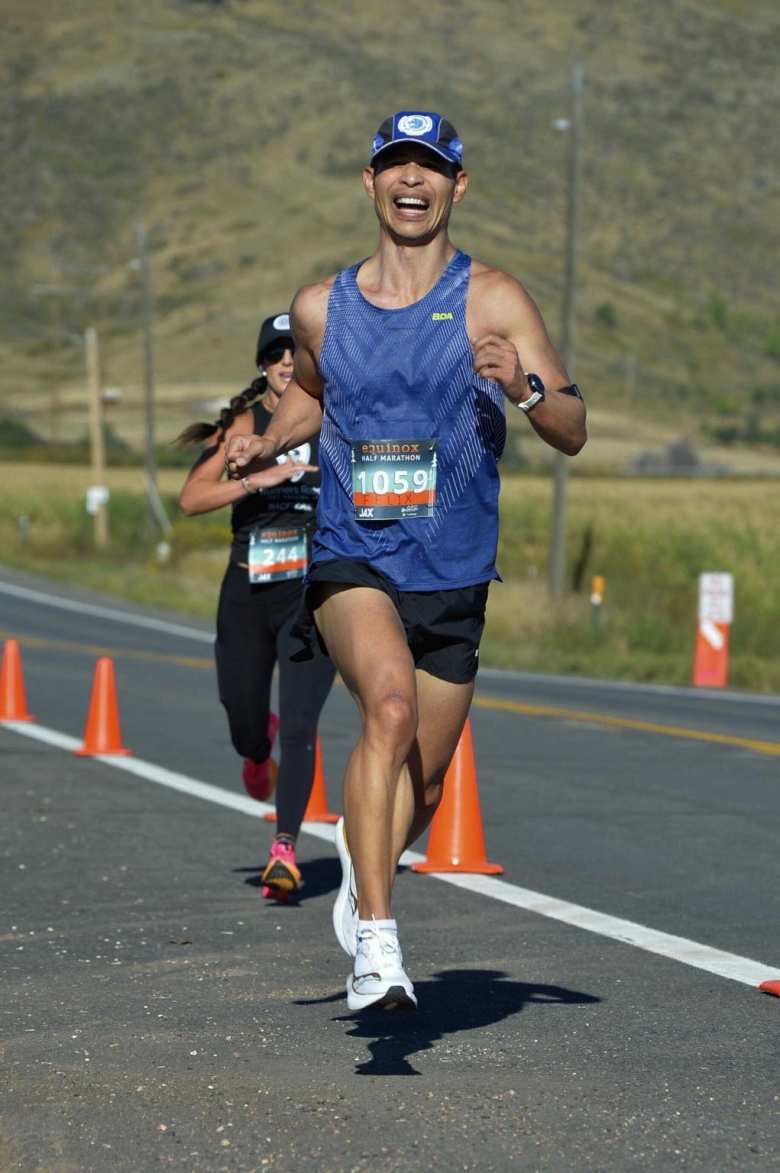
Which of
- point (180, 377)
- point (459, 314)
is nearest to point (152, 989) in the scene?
point (459, 314)

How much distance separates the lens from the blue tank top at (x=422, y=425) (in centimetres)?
595

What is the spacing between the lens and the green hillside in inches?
5517

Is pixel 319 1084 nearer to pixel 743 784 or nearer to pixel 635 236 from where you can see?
pixel 743 784

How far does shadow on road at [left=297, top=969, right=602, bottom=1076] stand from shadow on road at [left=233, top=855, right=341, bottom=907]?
1.71 metres

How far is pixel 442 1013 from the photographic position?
621cm

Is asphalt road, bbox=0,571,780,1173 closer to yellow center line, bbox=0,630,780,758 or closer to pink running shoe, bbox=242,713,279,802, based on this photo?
pink running shoe, bbox=242,713,279,802

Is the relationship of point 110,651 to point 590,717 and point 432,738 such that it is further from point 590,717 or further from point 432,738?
point 432,738

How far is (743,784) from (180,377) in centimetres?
12606

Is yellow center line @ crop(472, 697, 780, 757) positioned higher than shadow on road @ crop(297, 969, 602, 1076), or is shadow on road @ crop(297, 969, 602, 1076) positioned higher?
shadow on road @ crop(297, 969, 602, 1076)

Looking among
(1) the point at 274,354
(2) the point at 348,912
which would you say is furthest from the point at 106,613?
(2) the point at 348,912

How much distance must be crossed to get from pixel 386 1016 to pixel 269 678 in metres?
3.10

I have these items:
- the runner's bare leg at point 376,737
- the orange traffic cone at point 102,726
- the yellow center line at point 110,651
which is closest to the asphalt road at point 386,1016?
the runner's bare leg at point 376,737

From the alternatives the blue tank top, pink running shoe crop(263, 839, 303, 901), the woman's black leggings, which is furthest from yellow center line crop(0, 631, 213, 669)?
the blue tank top

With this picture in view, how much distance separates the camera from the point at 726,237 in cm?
15362
